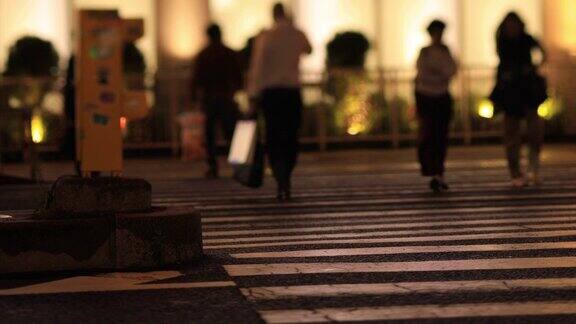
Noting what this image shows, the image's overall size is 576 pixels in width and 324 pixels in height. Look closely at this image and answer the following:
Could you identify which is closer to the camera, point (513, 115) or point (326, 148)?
point (513, 115)

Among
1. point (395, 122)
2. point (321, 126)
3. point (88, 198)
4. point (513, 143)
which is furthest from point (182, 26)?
point (88, 198)

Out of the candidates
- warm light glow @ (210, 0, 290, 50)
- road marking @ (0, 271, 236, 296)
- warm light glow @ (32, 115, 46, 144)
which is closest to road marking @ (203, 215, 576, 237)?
road marking @ (0, 271, 236, 296)

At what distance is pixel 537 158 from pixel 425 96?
1.35 metres

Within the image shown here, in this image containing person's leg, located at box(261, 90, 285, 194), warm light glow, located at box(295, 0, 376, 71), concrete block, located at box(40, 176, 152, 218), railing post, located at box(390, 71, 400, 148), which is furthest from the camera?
warm light glow, located at box(295, 0, 376, 71)

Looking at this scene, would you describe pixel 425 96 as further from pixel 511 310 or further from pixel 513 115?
pixel 511 310

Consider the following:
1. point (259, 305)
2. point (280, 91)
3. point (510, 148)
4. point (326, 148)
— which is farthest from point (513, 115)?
point (326, 148)

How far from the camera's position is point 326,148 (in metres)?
27.3

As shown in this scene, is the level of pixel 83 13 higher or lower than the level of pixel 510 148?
higher

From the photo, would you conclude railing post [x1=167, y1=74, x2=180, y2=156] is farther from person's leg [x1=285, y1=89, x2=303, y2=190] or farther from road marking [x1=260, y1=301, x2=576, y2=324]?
road marking [x1=260, y1=301, x2=576, y2=324]

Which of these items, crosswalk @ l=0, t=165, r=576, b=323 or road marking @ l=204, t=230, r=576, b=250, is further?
road marking @ l=204, t=230, r=576, b=250

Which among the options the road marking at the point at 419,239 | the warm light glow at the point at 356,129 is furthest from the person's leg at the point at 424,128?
the warm light glow at the point at 356,129

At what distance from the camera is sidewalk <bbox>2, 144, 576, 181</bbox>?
66.8 ft

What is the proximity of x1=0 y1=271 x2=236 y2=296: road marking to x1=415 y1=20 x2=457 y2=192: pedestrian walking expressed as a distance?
782cm

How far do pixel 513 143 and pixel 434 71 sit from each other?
3.74 ft
